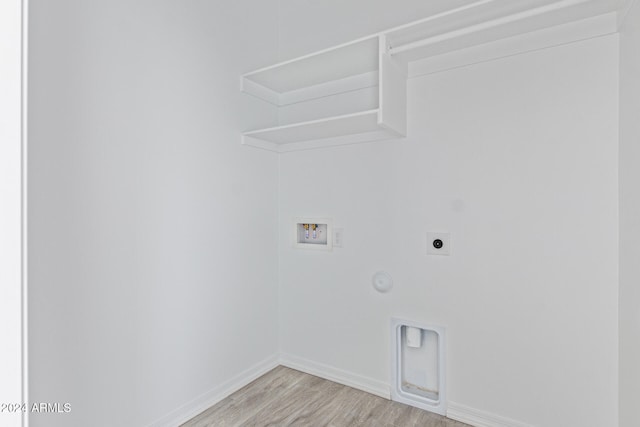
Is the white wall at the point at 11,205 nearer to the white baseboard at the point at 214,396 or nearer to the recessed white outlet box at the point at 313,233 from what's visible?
the white baseboard at the point at 214,396

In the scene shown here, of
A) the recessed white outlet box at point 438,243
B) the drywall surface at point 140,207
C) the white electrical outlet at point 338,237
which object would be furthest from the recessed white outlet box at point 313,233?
the recessed white outlet box at point 438,243

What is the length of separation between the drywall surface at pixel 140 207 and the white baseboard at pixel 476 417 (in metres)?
1.26

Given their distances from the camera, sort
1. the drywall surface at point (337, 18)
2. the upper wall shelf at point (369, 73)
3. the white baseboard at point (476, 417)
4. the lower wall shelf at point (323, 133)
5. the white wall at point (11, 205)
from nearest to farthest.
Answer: the white wall at point (11, 205)
the upper wall shelf at point (369, 73)
the white baseboard at point (476, 417)
the lower wall shelf at point (323, 133)
the drywall surface at point (337, 18)

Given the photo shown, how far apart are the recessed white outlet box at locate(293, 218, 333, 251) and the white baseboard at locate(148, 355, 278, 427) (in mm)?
869

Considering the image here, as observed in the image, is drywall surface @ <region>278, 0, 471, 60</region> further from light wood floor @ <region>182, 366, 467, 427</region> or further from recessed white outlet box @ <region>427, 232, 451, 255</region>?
light wood floor @ <region>182, 366, 467, 427</region>

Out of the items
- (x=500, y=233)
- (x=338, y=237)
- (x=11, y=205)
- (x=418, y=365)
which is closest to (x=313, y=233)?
(x=338, y=237)

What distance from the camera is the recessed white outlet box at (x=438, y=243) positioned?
183 centimetres

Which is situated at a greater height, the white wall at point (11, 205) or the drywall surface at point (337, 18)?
the drywall surface at point (337, 18)

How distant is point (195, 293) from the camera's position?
6.10 feet

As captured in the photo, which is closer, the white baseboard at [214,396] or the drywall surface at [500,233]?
the drywall surface at [500,233]

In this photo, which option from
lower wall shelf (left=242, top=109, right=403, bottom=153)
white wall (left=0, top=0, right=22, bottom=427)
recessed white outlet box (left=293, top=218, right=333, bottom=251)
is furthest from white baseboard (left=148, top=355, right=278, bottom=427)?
lower wall shelf (left=242, top=109, right=403, bottom=153)

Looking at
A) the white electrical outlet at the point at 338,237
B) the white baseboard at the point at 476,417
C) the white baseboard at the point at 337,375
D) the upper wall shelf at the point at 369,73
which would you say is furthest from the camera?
the white electrical outlet at the point at 338,237

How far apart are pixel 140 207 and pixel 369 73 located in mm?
1543

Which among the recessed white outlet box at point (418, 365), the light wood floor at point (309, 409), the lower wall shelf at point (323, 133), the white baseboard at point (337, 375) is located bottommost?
the light wood floor at point (309, 409)
